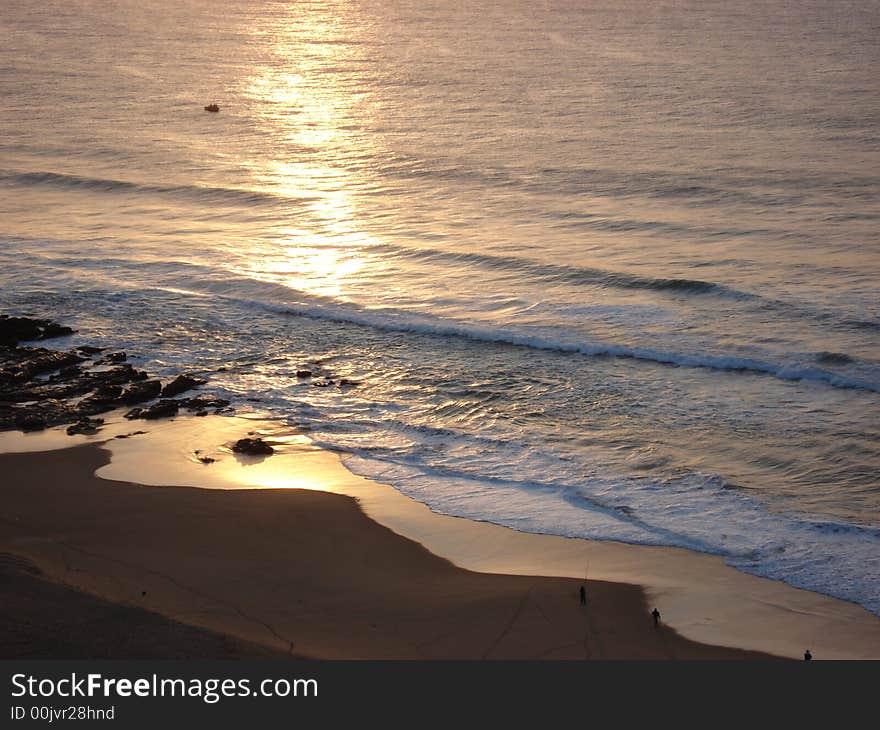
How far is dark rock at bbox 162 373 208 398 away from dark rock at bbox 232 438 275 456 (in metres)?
2.68

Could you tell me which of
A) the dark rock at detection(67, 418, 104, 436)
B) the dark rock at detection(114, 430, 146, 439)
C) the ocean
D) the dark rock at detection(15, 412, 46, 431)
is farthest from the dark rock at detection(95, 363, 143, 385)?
the dark rock at detection(114, 430, 146, 439)

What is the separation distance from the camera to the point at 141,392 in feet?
61.6

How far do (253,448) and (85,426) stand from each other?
2.88 metres

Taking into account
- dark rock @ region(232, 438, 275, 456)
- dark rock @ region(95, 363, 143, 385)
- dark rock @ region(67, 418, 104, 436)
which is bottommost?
dark rock @ region(232, 438, 275, 456)

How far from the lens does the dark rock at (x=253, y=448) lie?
16656 millimetres

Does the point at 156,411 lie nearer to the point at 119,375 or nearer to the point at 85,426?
the point at 85,426

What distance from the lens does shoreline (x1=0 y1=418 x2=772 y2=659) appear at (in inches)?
450

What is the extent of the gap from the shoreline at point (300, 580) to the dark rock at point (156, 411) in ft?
7.72

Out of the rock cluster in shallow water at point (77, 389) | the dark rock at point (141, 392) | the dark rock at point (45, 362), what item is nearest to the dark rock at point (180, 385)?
the rock cluster in shallow water at point (77, 389)

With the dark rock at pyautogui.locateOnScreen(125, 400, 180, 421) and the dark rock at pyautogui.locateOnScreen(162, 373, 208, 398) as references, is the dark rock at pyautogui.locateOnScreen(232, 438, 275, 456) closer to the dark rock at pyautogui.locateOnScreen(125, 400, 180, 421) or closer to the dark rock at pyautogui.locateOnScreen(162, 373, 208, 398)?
the dark rock at pyautogui.locateOnScreen(125, 400, 180, 421)

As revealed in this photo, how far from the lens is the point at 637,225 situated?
31.2m

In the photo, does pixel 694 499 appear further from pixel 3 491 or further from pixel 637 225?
pixel 637 225

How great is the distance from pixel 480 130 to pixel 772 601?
35.0m

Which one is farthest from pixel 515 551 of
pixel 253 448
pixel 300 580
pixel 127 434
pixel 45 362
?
pixel 45 362
